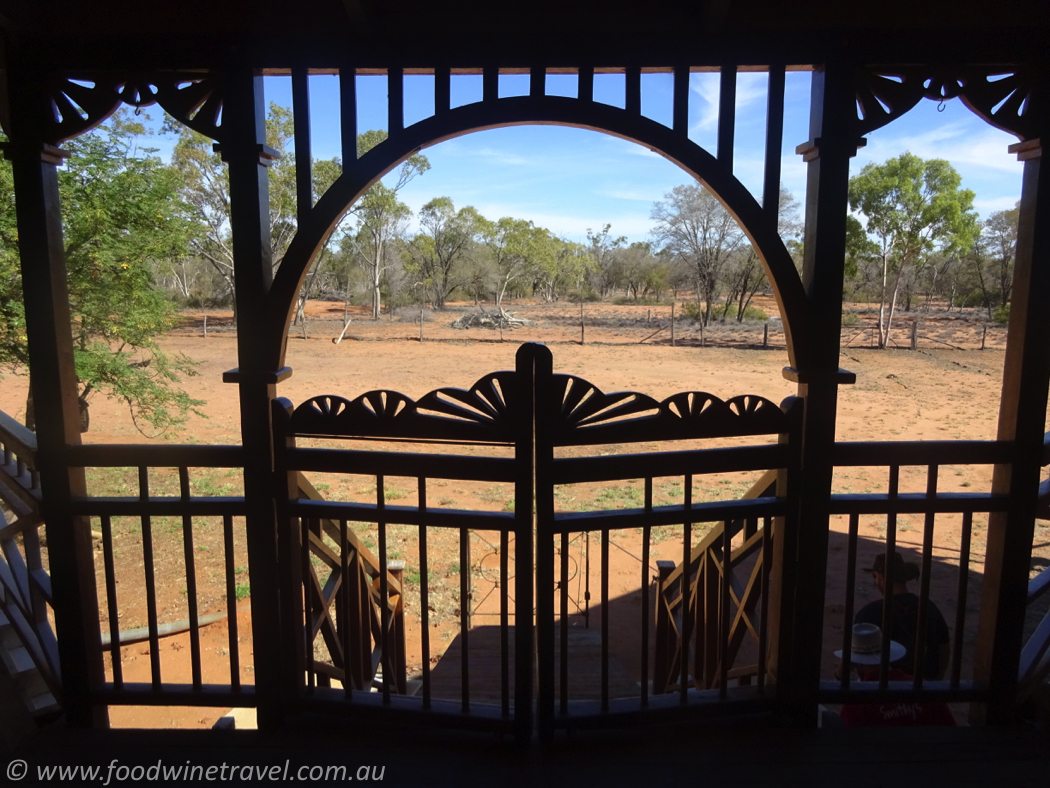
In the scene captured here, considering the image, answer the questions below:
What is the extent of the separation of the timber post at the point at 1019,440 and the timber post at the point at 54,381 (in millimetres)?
3255

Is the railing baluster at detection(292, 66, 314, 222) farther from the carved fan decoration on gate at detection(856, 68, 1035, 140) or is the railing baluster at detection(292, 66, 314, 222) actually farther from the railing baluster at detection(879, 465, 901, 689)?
the railing baluster at detection(879, 465, 901, 689)

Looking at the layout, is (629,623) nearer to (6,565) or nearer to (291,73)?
(6,565)

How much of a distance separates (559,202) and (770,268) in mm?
56765

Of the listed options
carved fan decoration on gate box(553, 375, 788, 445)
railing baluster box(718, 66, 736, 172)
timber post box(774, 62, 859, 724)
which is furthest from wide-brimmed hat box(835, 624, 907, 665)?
railing baluster box(718, 66, 736, 172)

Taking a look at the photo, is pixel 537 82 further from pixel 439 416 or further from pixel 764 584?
pixel 764 584

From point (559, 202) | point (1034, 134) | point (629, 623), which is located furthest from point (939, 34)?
point (559, 202)

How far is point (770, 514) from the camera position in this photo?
240 cm

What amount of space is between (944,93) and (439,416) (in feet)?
6.58

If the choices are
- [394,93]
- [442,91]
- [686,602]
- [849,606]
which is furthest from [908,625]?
[394,93]

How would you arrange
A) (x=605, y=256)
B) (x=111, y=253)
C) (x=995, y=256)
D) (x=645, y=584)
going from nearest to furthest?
(x=645, y=584)
(x=111, y=253)
(x=995, y=256)
(x=605, y=256)

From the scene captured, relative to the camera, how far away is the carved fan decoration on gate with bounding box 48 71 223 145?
2.29 m

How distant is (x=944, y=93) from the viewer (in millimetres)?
2262

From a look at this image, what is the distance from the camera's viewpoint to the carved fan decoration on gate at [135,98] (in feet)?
7.52

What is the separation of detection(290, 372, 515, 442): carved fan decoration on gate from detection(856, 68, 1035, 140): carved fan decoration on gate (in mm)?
1500
